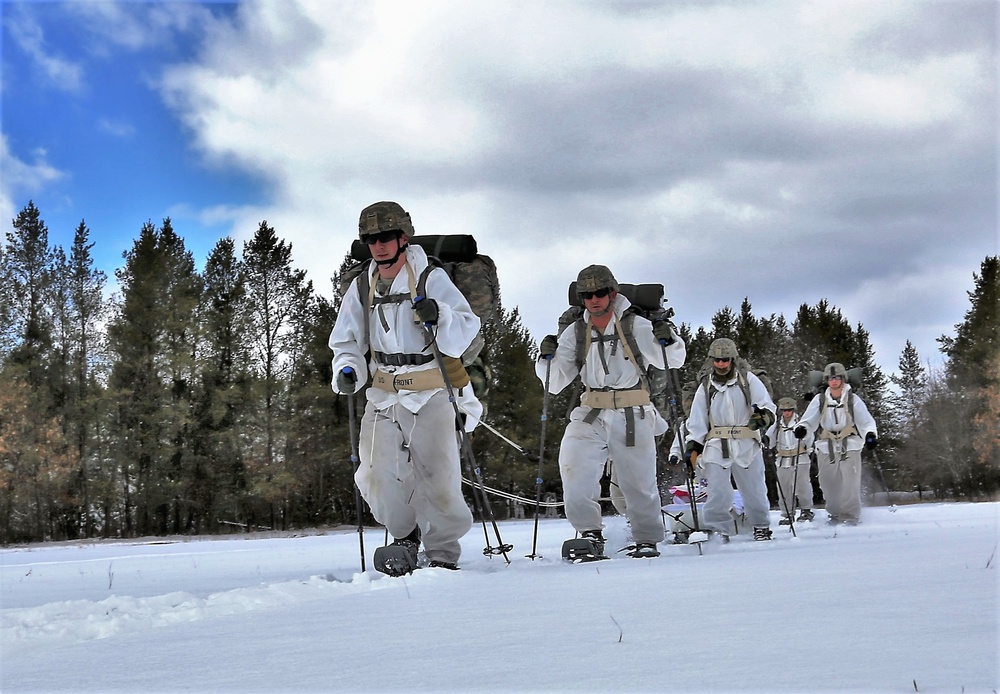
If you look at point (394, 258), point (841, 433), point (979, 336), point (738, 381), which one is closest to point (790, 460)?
point (841, 433)

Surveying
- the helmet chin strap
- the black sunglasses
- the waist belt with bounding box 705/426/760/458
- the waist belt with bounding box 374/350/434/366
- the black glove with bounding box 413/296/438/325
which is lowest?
the waist belt with bounding box 705/426/760/458

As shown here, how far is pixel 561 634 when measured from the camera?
300 centimetres

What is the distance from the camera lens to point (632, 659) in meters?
2.54

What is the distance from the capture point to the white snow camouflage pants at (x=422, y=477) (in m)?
7.43

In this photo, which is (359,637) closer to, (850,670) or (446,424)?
(850,670)

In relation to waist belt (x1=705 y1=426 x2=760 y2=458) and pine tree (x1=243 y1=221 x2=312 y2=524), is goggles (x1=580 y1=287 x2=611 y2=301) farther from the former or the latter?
pine tree (x1=243 y1=221 x2=312 y2=524)

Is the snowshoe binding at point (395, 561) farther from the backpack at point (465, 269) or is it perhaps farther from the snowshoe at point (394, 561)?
the backpack at point (465, 269)

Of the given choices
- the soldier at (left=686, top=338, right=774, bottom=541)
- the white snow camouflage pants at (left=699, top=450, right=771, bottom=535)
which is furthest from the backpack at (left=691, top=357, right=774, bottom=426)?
the white snow camouflage pants at (left=699, top=450, right=771, bottom=535)

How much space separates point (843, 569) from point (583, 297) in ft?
16.8

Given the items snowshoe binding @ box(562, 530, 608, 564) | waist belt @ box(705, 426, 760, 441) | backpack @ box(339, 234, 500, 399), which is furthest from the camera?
waist belt @ box(705, 426, 760, 441)

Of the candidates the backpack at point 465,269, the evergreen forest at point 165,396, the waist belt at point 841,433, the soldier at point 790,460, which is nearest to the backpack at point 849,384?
the waist belt at point 841,433

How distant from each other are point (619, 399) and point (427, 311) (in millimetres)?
2787

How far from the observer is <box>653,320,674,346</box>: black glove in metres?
9.13

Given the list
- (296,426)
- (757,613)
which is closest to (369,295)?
(757,613)
